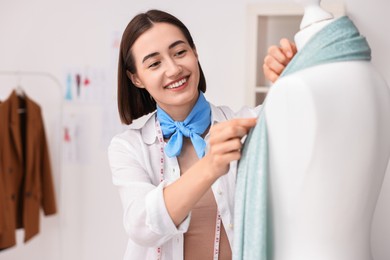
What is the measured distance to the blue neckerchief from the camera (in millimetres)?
1113

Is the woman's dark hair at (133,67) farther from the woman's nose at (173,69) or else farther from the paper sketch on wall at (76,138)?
the paper sketch on wall at (76,138)

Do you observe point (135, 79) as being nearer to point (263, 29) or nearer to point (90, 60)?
point (263, 29)

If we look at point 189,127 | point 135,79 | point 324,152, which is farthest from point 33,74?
point 324,152

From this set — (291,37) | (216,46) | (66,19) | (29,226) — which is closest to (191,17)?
(216,46)

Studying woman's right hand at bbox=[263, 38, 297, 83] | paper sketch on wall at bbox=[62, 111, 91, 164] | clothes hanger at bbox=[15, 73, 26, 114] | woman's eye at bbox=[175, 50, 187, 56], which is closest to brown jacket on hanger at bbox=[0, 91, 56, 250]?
clothes hanger at bbox=[15, 73, 26, 114]

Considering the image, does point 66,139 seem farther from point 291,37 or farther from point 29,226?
point 291,37

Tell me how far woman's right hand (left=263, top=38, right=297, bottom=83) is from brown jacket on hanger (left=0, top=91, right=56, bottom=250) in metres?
2.06

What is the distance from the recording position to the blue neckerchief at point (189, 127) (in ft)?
3.65

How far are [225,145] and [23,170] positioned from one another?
7.50 ft

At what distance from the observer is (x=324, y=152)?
71 centimetres

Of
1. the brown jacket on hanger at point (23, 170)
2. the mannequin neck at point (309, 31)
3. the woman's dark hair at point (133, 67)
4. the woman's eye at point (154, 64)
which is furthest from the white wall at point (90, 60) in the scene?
the mannequin neck at point (309, 31)

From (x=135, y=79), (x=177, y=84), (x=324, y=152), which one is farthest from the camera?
(x=135, y=79)

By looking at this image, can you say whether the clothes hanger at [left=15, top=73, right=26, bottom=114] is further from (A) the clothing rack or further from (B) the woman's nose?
(B) the woman's nose

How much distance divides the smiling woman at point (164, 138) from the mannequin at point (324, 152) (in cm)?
27
